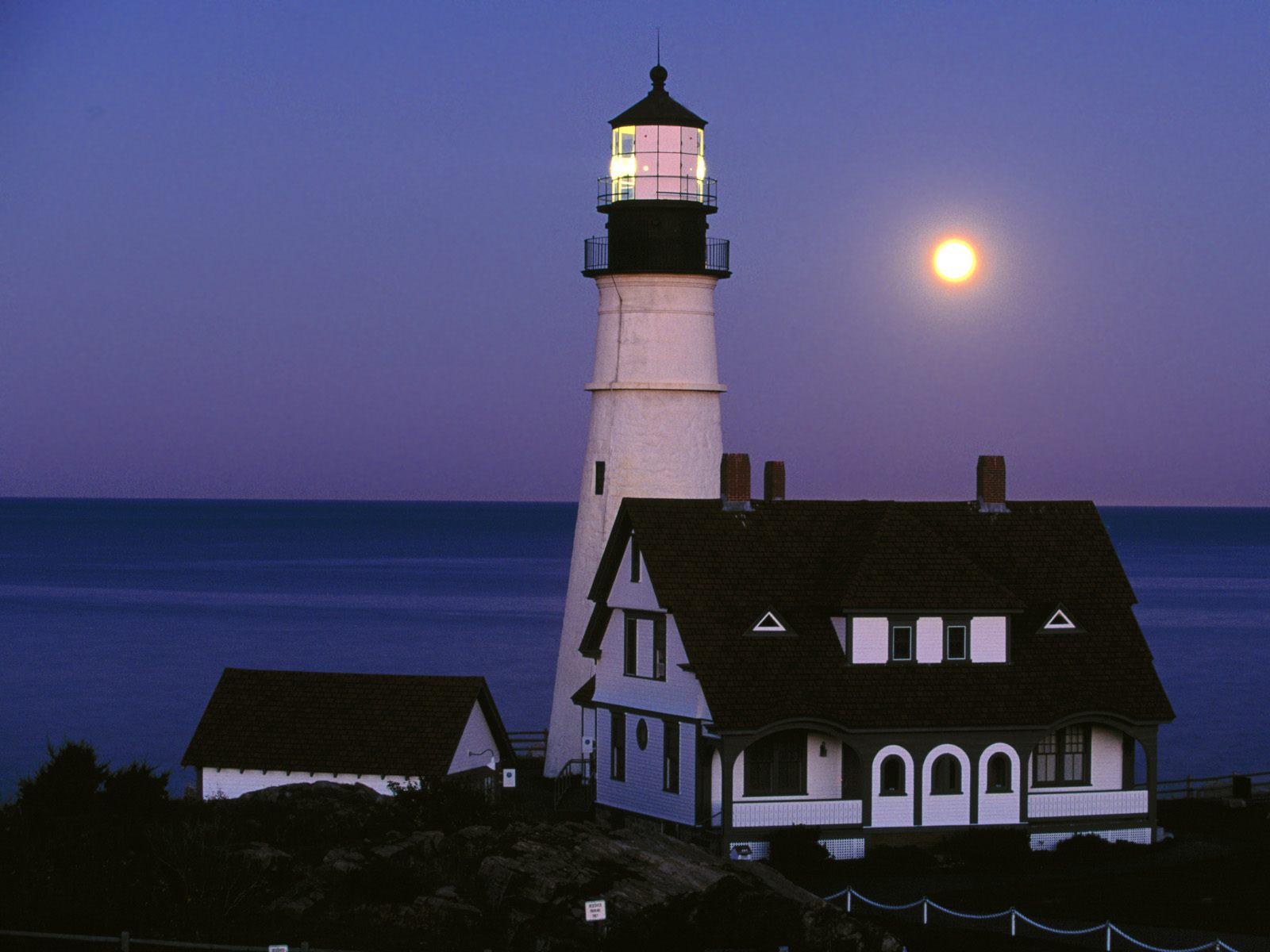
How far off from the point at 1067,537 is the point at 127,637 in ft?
248

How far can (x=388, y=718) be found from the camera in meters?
39.3

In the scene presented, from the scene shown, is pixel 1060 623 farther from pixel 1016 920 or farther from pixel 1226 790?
pixel 1016 920

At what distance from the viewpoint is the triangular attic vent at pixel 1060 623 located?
126 feet

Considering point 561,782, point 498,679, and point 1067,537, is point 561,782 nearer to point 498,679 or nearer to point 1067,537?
point 1067,537

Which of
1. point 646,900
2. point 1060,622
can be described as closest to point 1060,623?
point 1060,622

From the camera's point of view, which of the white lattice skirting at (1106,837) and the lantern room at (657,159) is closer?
the white lattice skirting at (1106,837)

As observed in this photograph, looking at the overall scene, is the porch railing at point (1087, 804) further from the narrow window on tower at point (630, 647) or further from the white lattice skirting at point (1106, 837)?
the narrow window on tower at point (630, 647)

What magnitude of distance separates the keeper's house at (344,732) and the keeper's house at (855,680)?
2.51 metres

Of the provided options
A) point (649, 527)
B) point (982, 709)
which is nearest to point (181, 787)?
point (649, 527)

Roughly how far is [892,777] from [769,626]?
3236mm

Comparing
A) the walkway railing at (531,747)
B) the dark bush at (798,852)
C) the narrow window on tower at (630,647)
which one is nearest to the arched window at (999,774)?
the dark bush at (798,852)

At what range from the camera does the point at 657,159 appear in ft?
147

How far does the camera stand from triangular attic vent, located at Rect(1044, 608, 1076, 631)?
38.3m

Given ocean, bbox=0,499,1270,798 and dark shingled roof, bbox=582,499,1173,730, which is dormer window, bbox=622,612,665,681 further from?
ocean, bbox=0,499,1270,798
